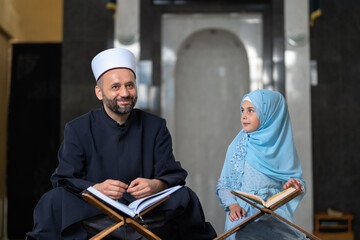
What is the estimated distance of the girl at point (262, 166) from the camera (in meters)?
2.89

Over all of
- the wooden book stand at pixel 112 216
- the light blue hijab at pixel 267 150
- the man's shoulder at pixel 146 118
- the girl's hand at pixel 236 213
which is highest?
the man's shoulder at pixel 146 118

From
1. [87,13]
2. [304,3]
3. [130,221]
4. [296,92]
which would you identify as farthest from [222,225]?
[130,221]

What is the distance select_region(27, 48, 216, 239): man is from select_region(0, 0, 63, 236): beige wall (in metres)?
4.22

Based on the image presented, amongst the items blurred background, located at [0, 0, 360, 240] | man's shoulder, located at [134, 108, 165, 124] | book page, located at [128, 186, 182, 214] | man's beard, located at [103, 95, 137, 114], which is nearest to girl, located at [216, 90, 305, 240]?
man's shoulder, located at [134, 108, 165, 124]

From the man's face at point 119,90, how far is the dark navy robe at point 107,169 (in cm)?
13

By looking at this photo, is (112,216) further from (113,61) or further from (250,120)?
(250,120)

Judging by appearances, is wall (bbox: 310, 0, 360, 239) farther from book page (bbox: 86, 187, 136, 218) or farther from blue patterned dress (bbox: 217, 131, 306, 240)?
book page (bbox: 86, 187, 136, 218)

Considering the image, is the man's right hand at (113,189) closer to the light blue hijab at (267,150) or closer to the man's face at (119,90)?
the man's face at (119,90)

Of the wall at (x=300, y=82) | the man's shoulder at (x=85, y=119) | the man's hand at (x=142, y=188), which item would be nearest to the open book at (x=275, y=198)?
the man's hand at (x=142, y=188)

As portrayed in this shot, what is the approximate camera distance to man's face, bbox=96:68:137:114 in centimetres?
258

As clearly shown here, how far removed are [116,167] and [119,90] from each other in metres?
0.45

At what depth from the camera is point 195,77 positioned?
6.58 meters

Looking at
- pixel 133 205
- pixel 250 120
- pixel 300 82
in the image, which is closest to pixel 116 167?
pixel 133 205

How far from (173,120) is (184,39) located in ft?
3.78
